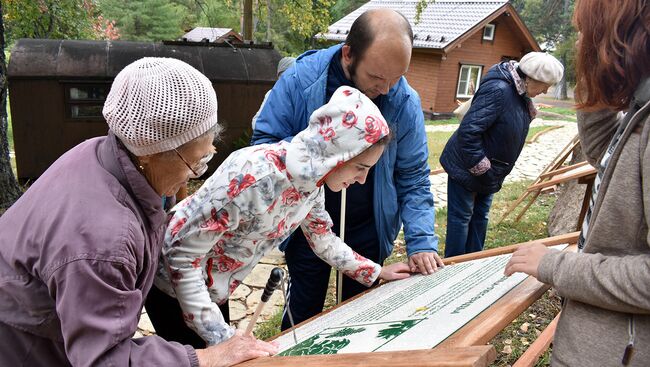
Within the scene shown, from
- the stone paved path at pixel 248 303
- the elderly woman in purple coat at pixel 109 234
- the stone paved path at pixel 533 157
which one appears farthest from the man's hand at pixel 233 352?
the stone paved path at pixel 533 157

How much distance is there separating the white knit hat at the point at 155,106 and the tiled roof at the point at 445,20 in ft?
66.2

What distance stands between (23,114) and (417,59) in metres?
18.1

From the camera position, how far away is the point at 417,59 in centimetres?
2297

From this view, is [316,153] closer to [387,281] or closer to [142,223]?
[142,223]

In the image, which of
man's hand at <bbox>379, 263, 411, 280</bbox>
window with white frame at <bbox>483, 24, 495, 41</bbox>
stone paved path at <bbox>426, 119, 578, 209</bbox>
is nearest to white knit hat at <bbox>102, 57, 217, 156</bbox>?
man's hand at <bbox>379, 263, 411, 280</bbox>

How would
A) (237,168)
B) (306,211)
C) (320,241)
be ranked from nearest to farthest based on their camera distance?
(237,168)
(306,211)
(320,241)

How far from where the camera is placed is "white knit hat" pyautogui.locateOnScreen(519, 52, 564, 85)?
3930 millimetres

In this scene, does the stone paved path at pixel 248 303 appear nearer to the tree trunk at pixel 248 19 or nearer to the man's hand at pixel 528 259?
the man's hand at pixel 528 259

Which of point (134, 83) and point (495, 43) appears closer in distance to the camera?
point (134, 83)

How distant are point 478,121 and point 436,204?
13.2ft

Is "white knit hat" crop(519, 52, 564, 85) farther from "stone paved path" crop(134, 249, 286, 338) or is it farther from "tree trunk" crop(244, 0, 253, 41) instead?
"tree trunk" crop(244, 0, 253, 41)

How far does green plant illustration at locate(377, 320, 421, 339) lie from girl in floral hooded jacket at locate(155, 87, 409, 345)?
1.85 ft

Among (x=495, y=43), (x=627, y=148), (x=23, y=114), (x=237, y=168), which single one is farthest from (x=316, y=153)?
(x=495, y=43)

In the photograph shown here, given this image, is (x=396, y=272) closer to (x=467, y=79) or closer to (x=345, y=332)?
(x=345, y=332)
